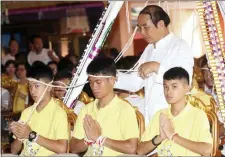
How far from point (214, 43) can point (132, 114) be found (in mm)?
Result: 587

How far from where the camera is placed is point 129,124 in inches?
124

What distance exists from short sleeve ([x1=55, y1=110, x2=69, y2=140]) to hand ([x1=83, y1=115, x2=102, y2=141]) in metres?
0.22

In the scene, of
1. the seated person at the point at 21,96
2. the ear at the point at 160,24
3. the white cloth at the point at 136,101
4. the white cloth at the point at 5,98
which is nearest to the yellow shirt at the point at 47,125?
the white cloth at the point at 136,101

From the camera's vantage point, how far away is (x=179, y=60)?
333 centimetres

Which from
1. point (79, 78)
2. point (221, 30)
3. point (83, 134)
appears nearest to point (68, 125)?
point (83, 134)

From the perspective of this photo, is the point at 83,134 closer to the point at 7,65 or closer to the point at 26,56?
the point at 7,65

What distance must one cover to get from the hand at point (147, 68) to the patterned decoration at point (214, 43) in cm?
28

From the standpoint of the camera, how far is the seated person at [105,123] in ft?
10.3

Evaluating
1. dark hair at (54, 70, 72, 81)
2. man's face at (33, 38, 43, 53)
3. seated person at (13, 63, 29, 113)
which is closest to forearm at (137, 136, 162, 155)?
dark hair at (54, 70, 72, 81)

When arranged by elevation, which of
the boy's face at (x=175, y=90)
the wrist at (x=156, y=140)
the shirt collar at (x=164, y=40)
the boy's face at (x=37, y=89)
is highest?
the shirt collar at (x=164, y=40)

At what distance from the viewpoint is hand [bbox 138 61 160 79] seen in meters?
3.26

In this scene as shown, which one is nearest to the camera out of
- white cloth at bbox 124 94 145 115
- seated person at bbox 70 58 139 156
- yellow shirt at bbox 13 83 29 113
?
seated person at bbox 70 58 139 156

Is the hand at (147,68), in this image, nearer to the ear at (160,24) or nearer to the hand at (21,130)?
the ear at (160,24)

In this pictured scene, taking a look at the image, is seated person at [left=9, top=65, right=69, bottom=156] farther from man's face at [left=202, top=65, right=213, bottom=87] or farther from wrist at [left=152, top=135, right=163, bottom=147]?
man's face at [left=202, top=65, right=213, bottom=87]
